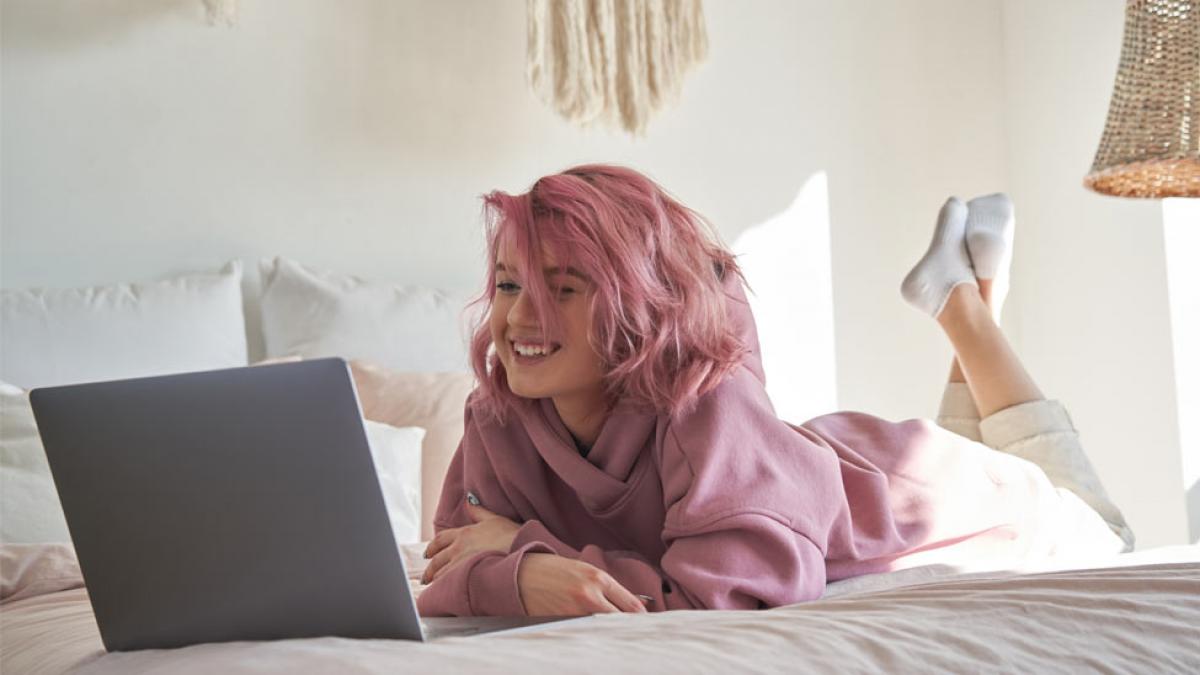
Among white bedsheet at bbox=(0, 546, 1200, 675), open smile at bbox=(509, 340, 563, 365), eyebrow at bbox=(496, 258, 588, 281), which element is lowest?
white bedsheet at bbox=(0, 546, 1200, 675)

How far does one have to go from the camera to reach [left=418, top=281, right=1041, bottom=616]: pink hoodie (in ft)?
4.16

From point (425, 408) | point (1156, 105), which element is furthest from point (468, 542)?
point (1156, 105)

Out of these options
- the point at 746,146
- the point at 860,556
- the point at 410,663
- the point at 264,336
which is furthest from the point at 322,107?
the point at 410,663

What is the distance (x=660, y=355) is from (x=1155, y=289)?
2140mm

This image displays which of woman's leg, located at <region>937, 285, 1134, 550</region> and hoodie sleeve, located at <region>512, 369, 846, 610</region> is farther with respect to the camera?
woman's leg, located at <region>937, 285, 1134, 550</region>

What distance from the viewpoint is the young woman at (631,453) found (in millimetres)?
1268

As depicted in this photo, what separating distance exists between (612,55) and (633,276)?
5.34ft

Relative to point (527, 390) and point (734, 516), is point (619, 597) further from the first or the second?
point (527, 390)

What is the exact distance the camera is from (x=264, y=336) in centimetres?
273

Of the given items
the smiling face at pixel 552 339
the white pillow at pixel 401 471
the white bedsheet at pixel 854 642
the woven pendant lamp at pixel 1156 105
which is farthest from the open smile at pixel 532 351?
the woven pendant lamp at pixel 1156 105

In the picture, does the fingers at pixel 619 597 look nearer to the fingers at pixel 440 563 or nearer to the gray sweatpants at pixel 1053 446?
the fingers at pixel 440 563

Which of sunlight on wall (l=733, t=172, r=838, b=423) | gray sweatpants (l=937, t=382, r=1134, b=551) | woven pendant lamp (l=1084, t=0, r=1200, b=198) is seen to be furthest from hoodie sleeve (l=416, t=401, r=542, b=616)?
sunlight on wall (l=733, t=172, r=838, b=423)

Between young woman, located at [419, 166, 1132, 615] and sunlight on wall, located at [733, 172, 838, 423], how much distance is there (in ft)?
5.14

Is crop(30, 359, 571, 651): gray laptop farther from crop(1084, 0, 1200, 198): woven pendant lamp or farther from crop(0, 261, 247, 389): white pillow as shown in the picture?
crop(1084, 0, 1200, 198): woven pendant lamp
